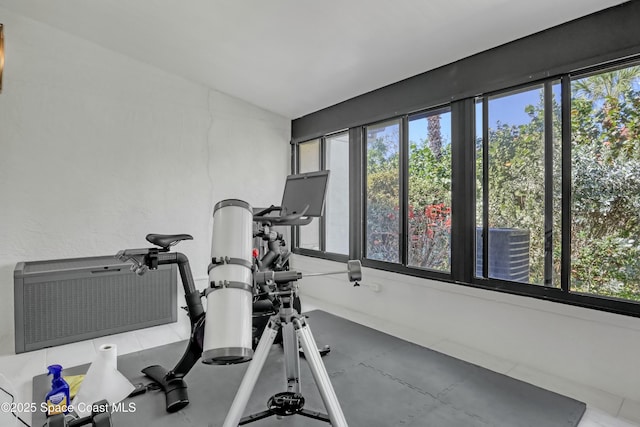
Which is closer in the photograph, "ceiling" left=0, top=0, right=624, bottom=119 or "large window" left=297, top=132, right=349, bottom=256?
"ceiling" left=0, top=0, right=624, bottom=119

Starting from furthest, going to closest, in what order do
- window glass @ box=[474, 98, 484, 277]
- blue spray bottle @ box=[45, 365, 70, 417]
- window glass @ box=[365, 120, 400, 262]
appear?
window glass @ box=[365, 120, 400, 262], window glass @ box=[474, 98, 484, 277], blue spray bottle @ box=[45, 365, 70, 417]

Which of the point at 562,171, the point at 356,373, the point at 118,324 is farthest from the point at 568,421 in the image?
the point at 118,324

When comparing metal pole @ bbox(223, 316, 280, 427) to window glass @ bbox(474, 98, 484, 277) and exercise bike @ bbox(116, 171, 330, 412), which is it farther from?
window glass @ bbox(474, 98, 484, 277)

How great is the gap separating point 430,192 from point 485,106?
0.89 metres

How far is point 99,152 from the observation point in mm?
3578

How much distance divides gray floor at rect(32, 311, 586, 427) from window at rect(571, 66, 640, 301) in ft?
2.84

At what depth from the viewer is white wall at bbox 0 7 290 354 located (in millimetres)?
3178

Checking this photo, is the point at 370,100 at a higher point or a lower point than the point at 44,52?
lower

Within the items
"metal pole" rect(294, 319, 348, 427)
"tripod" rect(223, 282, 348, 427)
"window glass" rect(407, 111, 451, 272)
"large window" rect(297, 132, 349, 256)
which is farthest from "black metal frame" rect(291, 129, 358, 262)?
"metal pole" rect(294, 319, 348, 427)

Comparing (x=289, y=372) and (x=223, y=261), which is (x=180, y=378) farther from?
(x=223, y=261)

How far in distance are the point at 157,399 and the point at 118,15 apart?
3.11 m

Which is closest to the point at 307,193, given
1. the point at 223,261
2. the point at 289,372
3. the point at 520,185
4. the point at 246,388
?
the point at 223,261

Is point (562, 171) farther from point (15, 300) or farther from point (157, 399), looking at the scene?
point (15, 300)

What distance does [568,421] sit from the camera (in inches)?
77.3
